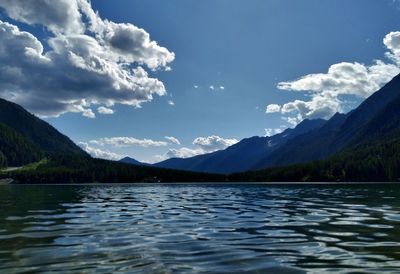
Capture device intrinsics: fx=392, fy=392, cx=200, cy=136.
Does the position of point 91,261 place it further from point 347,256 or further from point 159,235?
point 347,256

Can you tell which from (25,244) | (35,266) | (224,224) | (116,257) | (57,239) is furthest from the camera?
(224,224)

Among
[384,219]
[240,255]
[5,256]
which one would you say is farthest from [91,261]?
[384,219]

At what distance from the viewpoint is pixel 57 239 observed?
24922 millimetres

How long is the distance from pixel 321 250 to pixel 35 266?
1410cm

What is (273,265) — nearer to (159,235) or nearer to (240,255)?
(240,255)

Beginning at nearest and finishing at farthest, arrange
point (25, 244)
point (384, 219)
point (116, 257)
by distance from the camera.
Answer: point (116, 257) < point (25, 244) < point (384, 219)

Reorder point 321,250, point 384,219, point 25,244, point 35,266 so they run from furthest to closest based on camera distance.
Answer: point 384,219 < point 25,244 < point 321,250 < point 35,266

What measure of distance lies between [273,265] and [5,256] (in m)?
13.0

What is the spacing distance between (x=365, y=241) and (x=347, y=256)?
546 centimetres

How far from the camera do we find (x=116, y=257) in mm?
18906

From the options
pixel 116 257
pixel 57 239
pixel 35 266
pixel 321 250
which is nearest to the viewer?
pixel 35 266

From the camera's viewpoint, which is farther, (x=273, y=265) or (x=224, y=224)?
(x=224, y=224)

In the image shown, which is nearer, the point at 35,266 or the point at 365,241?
the point at 35,266

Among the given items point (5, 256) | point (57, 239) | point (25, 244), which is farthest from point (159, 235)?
point (5, 256)
